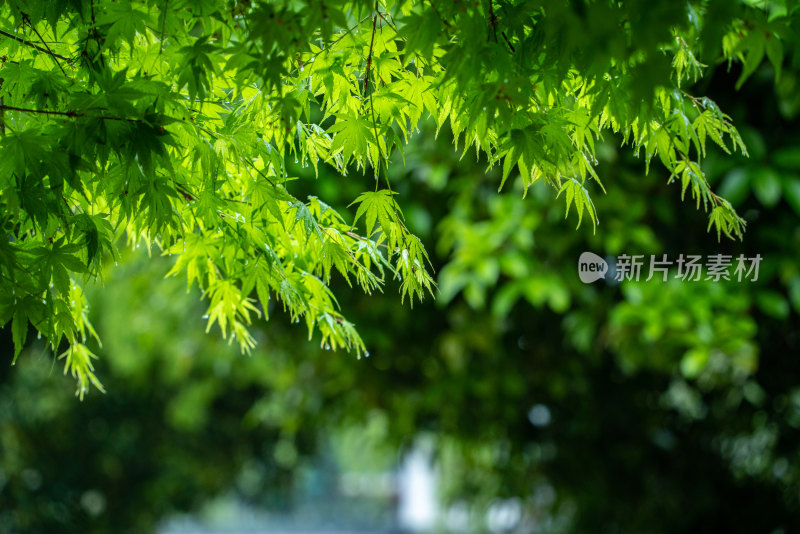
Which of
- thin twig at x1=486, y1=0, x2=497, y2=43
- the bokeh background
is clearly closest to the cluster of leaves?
thin twig at x1=486, y1=0, x2=497, y2=43

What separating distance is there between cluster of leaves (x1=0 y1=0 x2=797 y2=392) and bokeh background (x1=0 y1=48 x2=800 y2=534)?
0.88 metres

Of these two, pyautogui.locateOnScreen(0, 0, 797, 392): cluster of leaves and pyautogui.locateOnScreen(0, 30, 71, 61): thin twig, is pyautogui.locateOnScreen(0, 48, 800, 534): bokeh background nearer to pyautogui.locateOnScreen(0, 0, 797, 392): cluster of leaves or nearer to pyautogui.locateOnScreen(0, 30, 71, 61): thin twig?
pyautogui.locateOnScreen(0, 0, 797, 392): cluster of leaves

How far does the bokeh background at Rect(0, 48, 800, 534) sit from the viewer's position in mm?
2193

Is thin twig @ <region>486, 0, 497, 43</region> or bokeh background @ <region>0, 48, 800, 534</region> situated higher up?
thin twig @ <region>486, 0, 497, 43</region>

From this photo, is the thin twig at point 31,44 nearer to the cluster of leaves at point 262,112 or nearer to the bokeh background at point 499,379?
the cluster of leaves at point 262,112

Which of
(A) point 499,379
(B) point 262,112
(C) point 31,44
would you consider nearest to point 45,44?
(C) point 31,44

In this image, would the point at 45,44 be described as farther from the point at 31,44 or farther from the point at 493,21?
the point at 493,21

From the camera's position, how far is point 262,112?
894 mm

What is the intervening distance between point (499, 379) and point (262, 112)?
2.26 m

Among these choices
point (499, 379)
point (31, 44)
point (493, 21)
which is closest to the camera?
point (493, 21)

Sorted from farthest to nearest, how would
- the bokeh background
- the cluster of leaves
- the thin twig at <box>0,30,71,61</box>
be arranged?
the bokeh background < the thin twig at <box>0,30,71,61</box> < the cluster of leaves

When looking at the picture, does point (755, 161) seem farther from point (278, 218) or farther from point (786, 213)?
point (278, 218)

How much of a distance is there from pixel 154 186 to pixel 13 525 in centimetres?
395

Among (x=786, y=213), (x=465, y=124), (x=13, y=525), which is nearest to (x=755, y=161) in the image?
(x=786, y=213)
